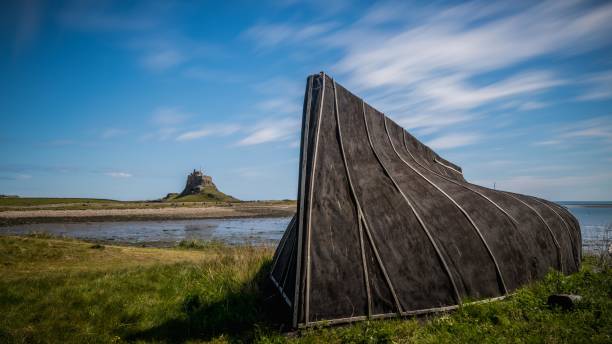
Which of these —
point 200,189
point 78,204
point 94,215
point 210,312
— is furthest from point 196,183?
point 210,312

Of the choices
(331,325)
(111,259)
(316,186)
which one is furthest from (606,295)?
(111,259)

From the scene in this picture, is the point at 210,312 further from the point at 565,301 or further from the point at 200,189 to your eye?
the point at 200,189

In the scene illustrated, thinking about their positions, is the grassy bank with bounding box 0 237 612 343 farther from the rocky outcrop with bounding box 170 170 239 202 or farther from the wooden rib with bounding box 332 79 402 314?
the rocky outcrop with bounding box 170 170 239 202

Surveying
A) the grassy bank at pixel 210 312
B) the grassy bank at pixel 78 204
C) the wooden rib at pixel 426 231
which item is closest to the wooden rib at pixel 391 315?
the grassy bank at pixel 210 312

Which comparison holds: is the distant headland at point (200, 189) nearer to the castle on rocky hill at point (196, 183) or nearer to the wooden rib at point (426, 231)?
the castle on rocky hill at point (196, 183)

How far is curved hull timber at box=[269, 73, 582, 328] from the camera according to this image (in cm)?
667

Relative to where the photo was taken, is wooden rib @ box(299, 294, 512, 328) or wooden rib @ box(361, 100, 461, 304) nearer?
wooden rib @ box(299, 294, 512, 328)

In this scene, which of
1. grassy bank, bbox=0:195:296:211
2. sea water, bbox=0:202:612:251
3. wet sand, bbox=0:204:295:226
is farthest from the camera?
grassy bank, bbox=0:195:296:211

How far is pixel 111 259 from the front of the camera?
543 inches

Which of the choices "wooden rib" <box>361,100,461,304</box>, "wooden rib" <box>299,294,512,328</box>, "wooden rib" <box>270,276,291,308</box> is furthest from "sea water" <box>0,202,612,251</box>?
"wooden rib" <box>299,294,512,328</box>

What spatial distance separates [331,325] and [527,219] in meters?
6.75

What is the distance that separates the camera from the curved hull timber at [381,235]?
667cm

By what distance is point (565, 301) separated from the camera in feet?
22.2

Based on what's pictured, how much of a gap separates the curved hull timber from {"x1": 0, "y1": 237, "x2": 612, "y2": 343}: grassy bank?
45 cm
